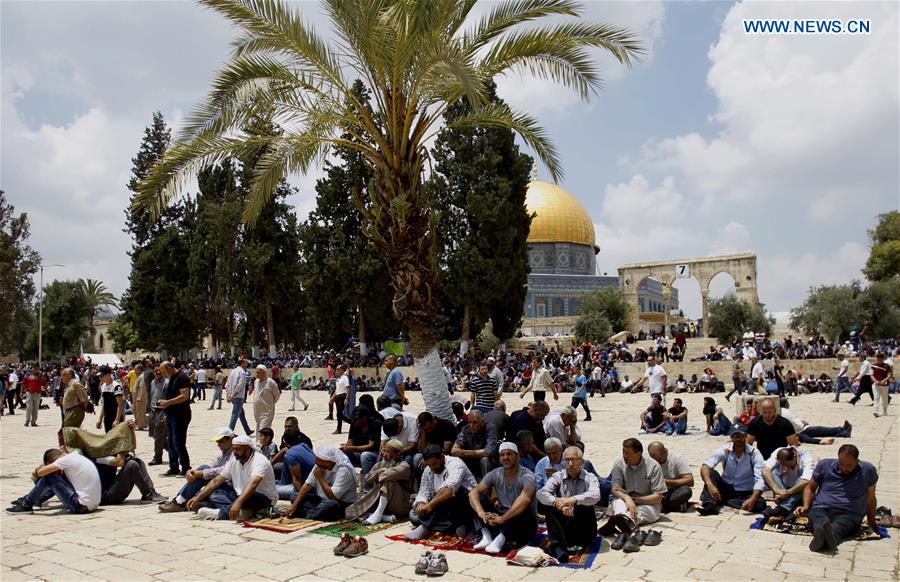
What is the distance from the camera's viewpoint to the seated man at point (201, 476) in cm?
669

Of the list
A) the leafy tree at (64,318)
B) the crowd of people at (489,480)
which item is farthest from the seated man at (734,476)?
the leafy tree at (64,318)

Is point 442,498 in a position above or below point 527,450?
below

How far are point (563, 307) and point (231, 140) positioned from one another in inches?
1869

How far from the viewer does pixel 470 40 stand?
781 centimetres

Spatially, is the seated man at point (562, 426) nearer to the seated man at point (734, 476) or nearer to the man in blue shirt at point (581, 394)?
the seated man at point (734, 476)

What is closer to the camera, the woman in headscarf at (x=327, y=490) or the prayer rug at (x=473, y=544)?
the prayer rug at (x=473, y=544)

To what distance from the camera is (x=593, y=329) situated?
43250 mm

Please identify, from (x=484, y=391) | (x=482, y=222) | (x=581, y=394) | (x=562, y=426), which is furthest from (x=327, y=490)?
(x=482, y=222)

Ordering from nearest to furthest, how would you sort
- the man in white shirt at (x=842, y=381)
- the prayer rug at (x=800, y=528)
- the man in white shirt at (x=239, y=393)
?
the prayer rug at (x=800, y=528) < the man in white shirt at (x=239, y=393) < the man in white shirt at (x=842, y=381)

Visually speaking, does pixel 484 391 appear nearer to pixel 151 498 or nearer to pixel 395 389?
pixel 395 389

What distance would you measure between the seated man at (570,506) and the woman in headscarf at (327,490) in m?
1.90

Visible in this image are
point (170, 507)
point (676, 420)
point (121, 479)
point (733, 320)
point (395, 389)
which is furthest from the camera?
point (733, 320)

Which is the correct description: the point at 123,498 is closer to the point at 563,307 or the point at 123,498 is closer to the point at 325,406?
the point at 325,406

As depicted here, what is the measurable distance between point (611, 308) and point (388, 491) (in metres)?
42.4
